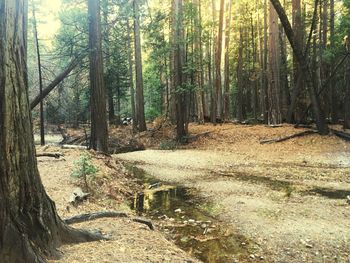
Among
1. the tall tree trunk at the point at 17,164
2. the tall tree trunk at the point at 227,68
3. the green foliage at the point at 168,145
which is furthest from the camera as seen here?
the tall tree trunk at the point at 227,68

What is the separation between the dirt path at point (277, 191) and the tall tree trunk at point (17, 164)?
3118 mm

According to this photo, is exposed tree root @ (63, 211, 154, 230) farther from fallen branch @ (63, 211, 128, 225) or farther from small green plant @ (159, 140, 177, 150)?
small green plant @ (159, 140, 177, 150)

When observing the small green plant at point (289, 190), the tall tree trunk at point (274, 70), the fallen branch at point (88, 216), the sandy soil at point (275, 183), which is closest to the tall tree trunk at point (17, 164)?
the fallen branch at point (88, 216)

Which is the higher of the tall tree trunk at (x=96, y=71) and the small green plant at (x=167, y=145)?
the tall tree trunk at (x=96, y=71)

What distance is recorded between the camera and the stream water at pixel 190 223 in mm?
5352

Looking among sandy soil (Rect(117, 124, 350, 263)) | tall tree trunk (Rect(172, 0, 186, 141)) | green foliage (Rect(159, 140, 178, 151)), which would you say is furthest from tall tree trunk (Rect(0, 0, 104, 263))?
tall tree trunk (Rect(172, 0, 186, 141))

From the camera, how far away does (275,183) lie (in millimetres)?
9836

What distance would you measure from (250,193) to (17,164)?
21.0 feet

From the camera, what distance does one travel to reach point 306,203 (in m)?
7.74

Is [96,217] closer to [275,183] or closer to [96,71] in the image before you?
[275,183]

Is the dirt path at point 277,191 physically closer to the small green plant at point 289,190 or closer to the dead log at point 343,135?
the small green plant at point 289,190

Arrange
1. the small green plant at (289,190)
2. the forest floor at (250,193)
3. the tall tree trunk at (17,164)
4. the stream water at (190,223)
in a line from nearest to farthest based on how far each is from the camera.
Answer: the tall tree trunk at (17,164)
the forest floor at (250,193)
the stream water at (190,223)
the small green plant at (289,190)

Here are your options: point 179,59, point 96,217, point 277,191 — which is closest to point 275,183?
point 277,191

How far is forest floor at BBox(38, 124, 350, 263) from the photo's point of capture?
5000 mm
